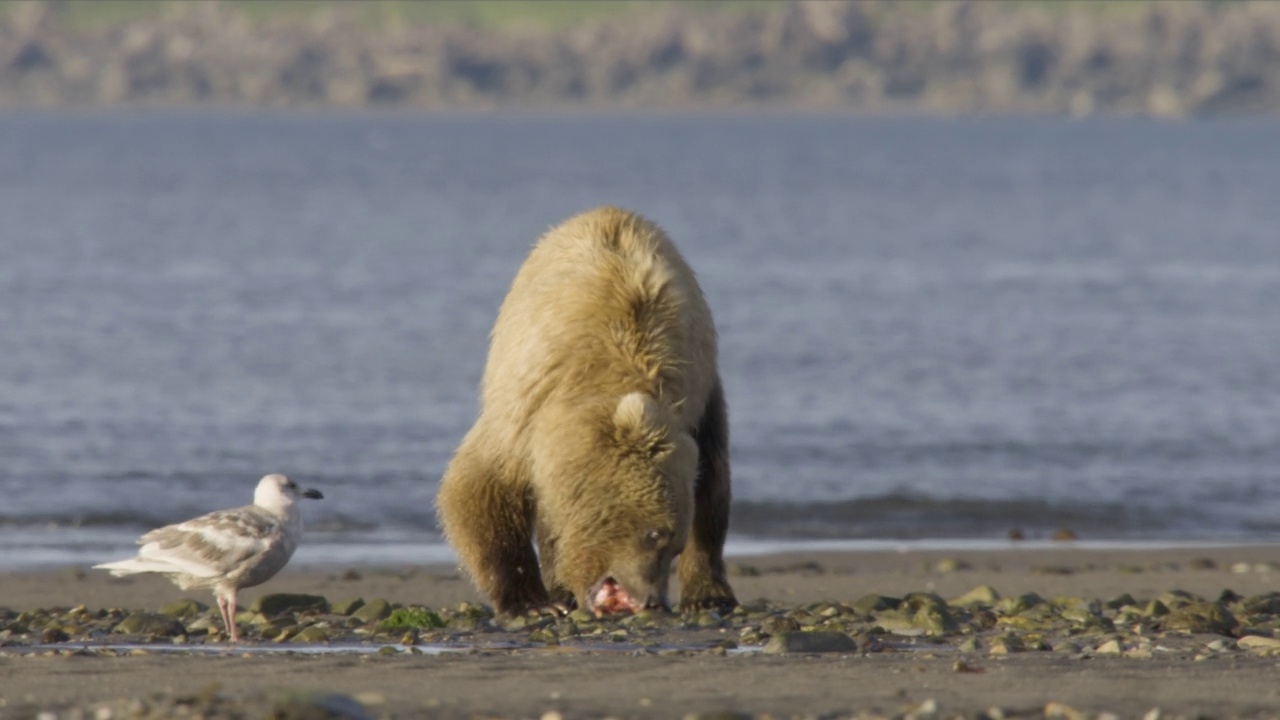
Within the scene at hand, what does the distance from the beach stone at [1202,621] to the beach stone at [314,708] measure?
4.48 meters

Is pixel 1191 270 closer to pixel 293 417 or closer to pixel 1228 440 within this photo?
pixel 1228 440

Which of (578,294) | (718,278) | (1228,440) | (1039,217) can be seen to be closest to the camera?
(578,294)

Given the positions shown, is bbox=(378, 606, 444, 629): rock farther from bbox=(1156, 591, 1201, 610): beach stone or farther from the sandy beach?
bbox=(1156, 591, 1201, 610): beach stone

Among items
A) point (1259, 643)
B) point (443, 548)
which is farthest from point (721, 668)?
point (443, 548)

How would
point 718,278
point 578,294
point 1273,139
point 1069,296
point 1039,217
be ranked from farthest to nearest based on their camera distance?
point 1273,139 → point 1039,217 → point 718,278 → point 1069,296 → point 578,294

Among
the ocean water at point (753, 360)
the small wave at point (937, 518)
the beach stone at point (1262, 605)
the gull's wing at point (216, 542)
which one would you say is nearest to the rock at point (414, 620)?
the gull's wing at point (216, 542)

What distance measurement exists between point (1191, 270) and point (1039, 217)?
979 inches

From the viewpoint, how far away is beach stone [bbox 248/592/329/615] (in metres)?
10.8

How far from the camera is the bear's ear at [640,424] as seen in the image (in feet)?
29.2

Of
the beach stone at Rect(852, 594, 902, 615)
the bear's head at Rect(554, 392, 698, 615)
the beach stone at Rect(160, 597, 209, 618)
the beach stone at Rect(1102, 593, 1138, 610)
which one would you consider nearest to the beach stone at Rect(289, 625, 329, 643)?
the bear's head at Rect(554, 392, 698, 615)

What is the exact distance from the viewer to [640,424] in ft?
29.3

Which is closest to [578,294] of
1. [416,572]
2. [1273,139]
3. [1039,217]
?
[416,572]

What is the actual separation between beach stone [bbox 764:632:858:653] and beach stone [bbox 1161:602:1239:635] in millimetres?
→ 1827

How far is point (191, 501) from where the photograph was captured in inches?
729
